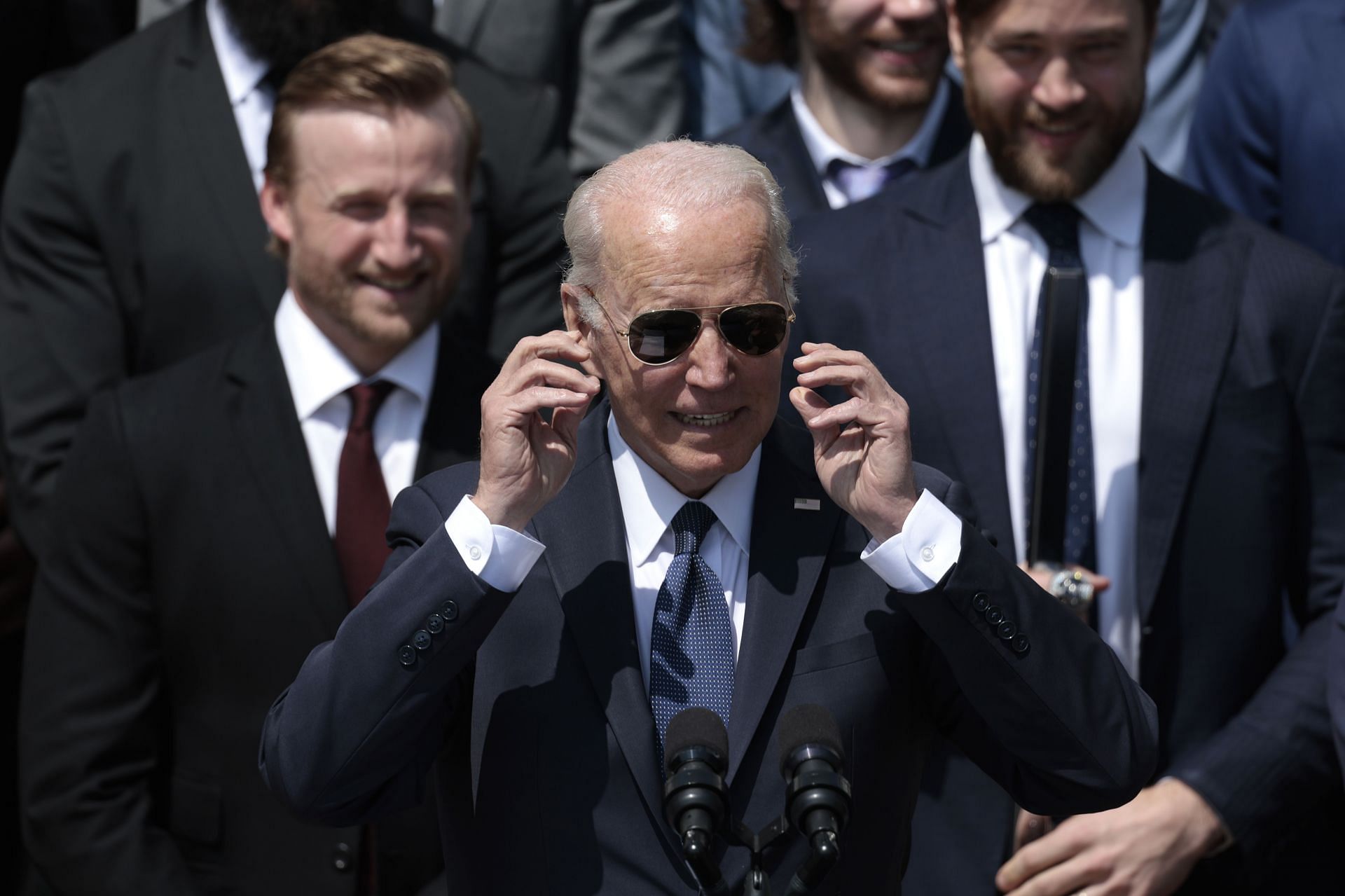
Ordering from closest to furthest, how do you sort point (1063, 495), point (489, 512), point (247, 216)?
point (489, 512)
point (1063, 495)
point (247, 216)

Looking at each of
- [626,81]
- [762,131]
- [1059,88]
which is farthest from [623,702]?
[626,81]

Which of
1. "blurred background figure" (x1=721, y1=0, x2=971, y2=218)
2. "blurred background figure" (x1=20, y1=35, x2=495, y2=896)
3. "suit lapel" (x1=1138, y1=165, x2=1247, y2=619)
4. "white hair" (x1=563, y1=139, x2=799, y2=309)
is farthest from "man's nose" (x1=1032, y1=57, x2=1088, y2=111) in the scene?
"blurred background figure" (x1=20, y1=35, x2=495, y2=896)

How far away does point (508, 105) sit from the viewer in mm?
5301

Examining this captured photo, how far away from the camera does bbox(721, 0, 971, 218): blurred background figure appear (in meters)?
5.26

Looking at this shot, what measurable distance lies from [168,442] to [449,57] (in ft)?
5.11

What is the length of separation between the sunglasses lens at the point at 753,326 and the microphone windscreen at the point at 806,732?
0.65m

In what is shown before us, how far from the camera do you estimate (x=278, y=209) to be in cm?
471

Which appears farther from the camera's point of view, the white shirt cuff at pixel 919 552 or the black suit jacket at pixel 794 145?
the black suit jacket at pixel 794 145

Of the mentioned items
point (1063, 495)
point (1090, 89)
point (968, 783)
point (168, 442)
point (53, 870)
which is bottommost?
point (53, 870)

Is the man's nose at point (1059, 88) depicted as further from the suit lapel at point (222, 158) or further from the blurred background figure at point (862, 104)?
the suit lapel at point (222, 158)

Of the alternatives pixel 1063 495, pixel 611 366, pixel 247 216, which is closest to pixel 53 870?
pixel 247 216

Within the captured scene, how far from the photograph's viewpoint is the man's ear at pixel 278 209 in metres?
4.69

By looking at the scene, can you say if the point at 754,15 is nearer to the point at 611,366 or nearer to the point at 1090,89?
the point at 1090,89

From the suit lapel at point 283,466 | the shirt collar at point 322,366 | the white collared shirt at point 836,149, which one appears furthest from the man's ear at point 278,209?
the white collared shirt at point 836,149
